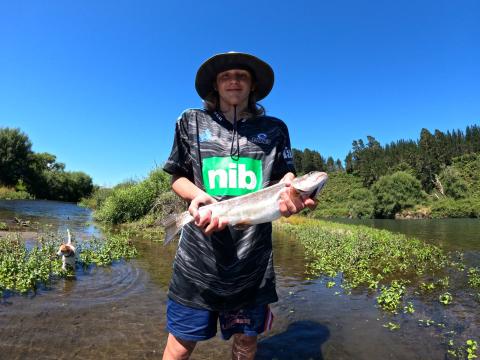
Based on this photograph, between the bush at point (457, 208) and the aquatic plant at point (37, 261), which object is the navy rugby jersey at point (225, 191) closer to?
the aquatic plant at point (37, 261)

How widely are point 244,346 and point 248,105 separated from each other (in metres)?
2.33

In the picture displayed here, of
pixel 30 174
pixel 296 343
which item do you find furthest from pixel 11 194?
pixel 296 343

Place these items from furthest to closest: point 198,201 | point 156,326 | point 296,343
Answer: point 156,326 < point 296,343 < point 198,201

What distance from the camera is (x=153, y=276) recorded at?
9.69 m

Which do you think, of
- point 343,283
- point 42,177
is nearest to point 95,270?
point 343,283

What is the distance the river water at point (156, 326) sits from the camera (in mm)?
5309

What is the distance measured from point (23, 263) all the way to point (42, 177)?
76231 millimetres

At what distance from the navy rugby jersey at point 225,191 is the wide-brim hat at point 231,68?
34 centimetres

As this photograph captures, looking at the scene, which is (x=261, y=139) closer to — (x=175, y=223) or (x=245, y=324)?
(x=175, y=223)

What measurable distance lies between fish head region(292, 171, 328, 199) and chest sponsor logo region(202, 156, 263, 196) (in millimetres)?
522

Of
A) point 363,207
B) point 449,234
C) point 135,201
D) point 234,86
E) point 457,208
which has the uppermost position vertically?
point 234,86

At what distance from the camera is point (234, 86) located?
11.3 ft

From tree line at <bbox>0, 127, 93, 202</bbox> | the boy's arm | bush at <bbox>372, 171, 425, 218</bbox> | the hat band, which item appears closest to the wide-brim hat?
the hat band

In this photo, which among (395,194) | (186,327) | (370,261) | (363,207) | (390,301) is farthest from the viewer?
(363,207)
